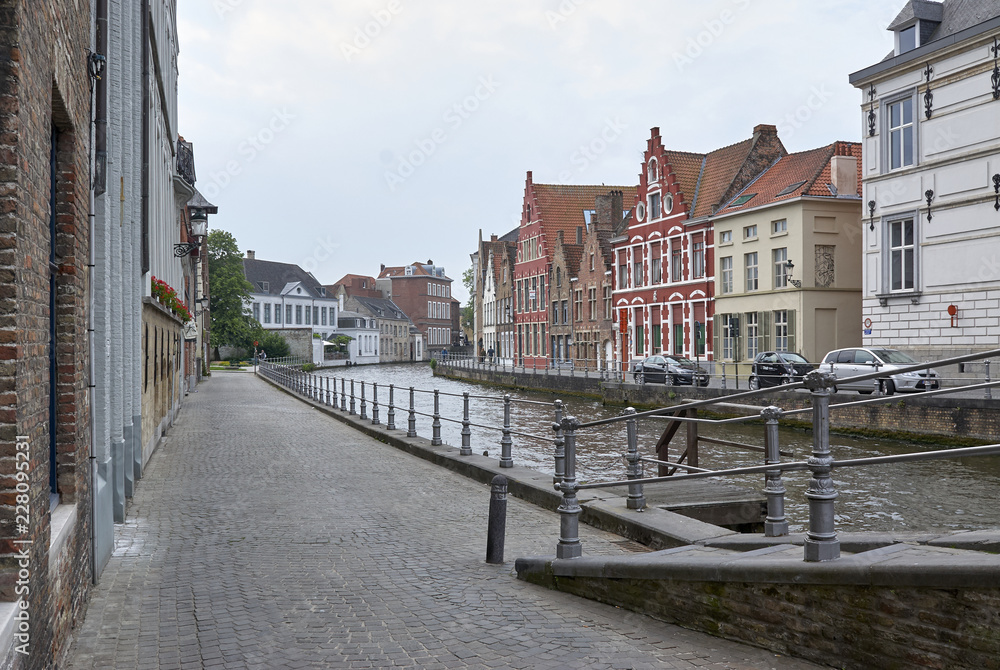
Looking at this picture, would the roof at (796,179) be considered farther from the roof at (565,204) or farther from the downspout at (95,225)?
the downspout at (95,225)

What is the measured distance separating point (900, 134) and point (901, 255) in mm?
3605

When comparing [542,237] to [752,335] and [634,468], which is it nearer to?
[752,335]

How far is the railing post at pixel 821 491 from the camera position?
4098 mm

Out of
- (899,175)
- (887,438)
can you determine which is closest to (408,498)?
(887,438)

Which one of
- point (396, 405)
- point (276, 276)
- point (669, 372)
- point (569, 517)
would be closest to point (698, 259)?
point (669, 372)

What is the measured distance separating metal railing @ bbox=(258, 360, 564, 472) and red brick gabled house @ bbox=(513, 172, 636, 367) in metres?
17.8

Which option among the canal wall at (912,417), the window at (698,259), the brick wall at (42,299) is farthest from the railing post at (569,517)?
the window at (698,259)

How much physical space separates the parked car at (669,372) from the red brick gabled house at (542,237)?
69.4ft

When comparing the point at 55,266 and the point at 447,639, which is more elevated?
the point at 55,266

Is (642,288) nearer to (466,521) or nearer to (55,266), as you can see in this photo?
(466,521)

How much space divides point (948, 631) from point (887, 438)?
20.0 meters

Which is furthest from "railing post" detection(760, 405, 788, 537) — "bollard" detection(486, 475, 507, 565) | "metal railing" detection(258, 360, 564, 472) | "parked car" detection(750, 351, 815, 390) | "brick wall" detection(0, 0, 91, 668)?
"parked car" detection(750, 351, 815, 390)

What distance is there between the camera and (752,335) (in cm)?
3706

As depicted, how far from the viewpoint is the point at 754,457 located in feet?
60.3
